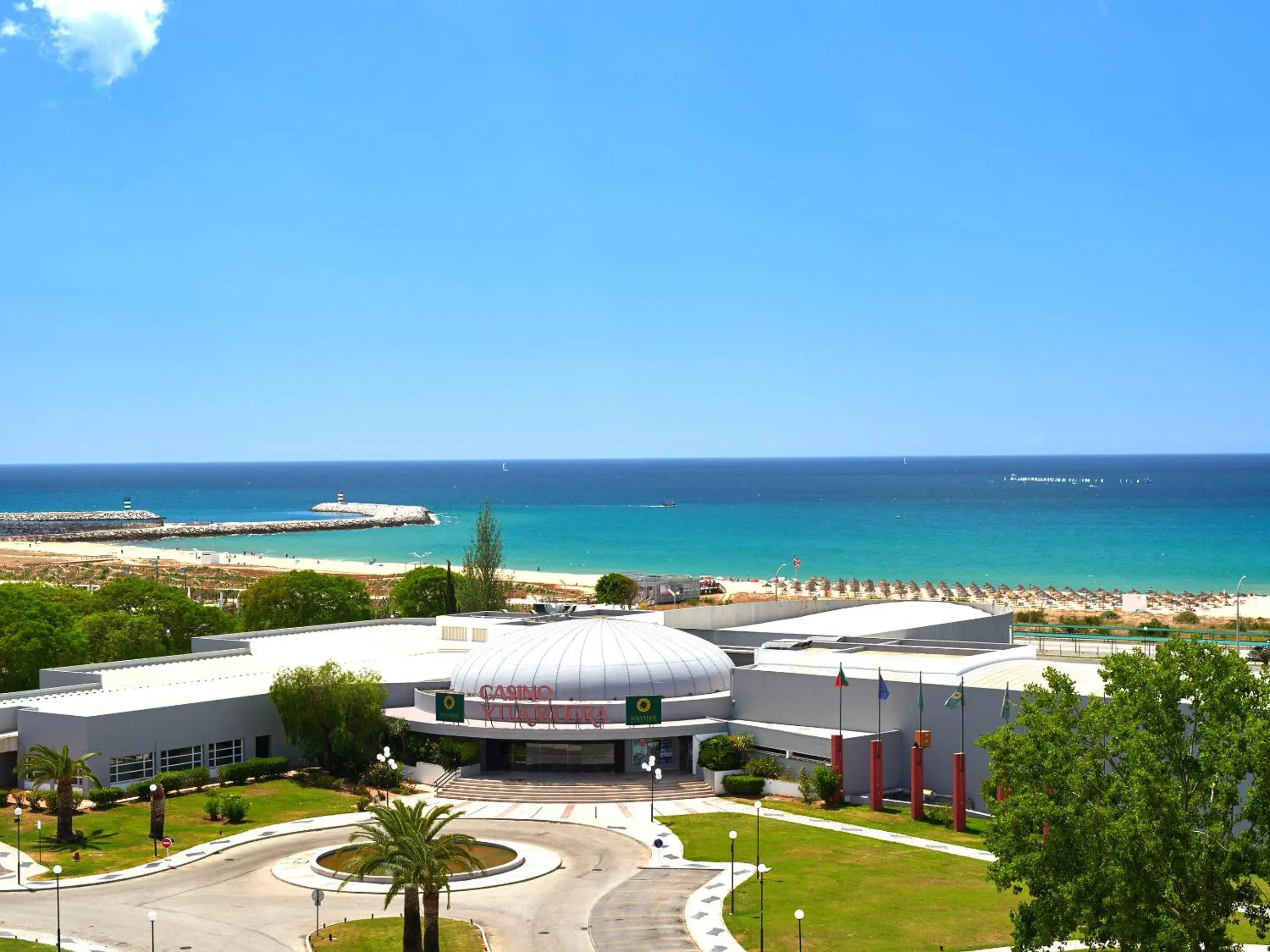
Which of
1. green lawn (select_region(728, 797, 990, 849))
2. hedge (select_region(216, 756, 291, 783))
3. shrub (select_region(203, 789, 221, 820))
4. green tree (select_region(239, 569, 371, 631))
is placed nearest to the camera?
green lawn (select_region(728, 797, 990, 849))

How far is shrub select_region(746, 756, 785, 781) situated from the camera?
6981 centimetres

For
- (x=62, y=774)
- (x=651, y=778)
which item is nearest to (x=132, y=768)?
(x=62, y=774)

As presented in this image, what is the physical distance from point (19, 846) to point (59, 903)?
9626mm

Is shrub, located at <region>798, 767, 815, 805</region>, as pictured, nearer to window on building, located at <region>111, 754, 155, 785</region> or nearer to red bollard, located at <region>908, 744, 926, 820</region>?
red bollard, located at <region>908, 744, 926, 820</region>

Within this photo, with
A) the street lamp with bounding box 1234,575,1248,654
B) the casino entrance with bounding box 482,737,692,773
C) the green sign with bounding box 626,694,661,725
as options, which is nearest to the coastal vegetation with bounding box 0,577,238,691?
the casino entrance with bounding box 482,737,692,773

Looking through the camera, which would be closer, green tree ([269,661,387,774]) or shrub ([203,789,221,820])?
shrub ([203,789,221,820])

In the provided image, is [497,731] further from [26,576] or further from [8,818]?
[26,576]

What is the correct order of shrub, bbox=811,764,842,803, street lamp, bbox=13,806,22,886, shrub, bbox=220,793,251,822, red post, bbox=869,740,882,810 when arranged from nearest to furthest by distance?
street lamp, bbox=13,806,22,886 → shrub, bbox=220,793,251,822 → red post, bbox=869,740,882,810 → shrub, bbox=811,764,842,803

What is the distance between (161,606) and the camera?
96.8m

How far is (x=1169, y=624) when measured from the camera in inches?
5364

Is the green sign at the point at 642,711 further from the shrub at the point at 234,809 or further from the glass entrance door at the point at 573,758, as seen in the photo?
the shrub at the point at 234,809

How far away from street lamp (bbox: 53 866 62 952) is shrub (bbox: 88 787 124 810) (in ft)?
41.0

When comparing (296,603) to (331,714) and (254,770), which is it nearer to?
(331,714)

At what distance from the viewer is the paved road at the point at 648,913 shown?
4512cm
